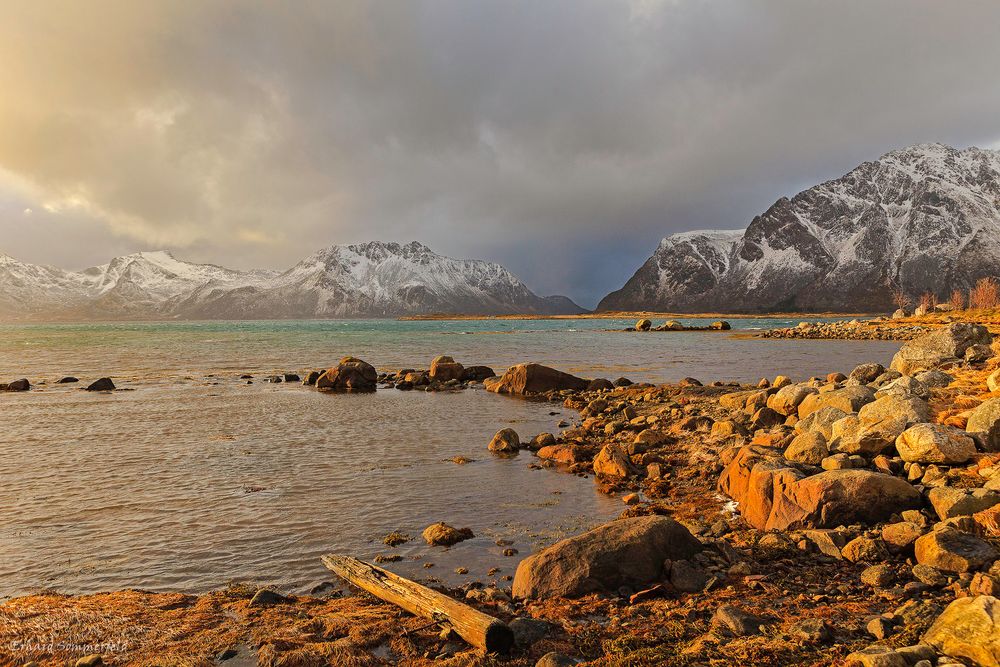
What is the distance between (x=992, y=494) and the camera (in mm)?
9023

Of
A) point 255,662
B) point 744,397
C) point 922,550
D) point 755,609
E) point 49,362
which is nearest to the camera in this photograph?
point 255,662

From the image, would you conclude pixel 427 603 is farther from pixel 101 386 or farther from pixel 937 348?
pixel 101 386

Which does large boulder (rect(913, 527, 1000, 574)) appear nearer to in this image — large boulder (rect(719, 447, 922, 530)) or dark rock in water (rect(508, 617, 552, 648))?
large boulder (rect(719, 447, 922, 530))

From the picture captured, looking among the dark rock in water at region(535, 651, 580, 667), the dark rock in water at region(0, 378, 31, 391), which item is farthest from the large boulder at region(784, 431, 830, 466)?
the dark rock in water at region(0, 378, 31, 391)

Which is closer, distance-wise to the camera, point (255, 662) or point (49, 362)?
point (255, 662)

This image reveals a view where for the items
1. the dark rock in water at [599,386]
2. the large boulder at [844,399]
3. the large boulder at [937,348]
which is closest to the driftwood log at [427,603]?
the large boulder at [844,399]

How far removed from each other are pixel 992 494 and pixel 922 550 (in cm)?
210

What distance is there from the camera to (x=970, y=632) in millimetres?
5574

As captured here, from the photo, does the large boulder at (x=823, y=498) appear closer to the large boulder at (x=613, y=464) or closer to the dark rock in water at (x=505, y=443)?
the large boulder at (x=613, y=464)

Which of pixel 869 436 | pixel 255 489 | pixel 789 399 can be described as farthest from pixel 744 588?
pixel 789 399

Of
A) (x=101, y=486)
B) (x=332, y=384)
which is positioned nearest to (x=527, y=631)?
(x=101, y=486)

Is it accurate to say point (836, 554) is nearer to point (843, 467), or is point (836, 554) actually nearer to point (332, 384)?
point (843, 467)

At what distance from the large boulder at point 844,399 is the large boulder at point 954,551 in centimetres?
644

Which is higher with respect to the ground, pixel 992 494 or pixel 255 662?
pixel 992 494
